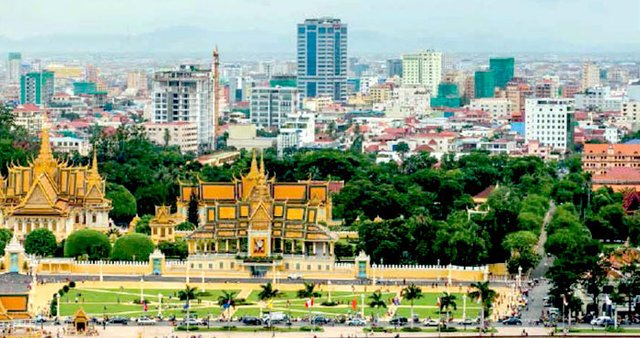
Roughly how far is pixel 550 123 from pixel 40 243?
249 feet

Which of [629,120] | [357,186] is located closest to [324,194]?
[357,186]

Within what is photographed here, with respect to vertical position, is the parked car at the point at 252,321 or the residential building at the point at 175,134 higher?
the residential building at the point at 175,134

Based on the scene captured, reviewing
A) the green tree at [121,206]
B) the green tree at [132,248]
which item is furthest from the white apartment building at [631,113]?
the green tree at [132,248]

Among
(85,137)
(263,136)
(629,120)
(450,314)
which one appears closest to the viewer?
(450,314)

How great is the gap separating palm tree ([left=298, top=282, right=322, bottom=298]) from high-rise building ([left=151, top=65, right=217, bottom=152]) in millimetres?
79651

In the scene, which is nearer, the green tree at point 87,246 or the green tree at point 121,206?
the green tree at point 87,246

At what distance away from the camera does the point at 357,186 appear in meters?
84.1

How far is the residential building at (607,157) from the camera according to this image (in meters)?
109

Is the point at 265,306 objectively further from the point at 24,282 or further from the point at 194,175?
the point at 194,175

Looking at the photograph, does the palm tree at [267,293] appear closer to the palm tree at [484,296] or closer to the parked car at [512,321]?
the palm tree at [484,296]

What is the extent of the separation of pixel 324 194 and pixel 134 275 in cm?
1434

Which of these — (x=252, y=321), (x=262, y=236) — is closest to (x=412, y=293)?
(x=252, y=321)

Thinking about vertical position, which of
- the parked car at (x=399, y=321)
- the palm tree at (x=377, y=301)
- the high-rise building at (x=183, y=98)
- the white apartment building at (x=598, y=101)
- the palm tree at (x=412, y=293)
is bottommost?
the parked car at (x=399, y=321)

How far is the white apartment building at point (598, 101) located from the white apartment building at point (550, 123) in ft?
159
